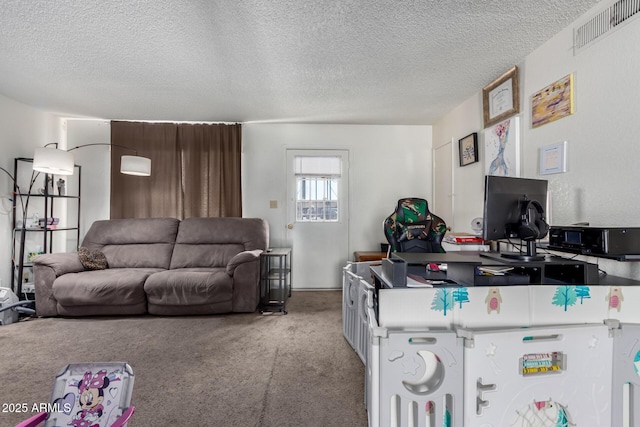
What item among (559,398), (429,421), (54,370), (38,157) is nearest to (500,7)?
(559,398)

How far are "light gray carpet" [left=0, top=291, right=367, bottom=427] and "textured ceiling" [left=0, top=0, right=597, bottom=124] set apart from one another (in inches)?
95.7

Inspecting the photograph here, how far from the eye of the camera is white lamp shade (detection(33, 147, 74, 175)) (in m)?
2.90

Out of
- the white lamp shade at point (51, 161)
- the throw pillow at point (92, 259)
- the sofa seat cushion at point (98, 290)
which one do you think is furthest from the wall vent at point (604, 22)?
the throw pillow at point (92, 259)

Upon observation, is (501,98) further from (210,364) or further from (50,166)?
(50,166)

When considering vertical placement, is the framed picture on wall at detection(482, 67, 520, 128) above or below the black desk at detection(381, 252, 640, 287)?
above

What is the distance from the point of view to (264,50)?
2.24 metres

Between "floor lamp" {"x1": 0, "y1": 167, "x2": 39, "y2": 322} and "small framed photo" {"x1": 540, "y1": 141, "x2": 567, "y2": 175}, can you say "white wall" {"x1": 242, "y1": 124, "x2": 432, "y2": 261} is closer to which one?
"small framed photo" {"x1": 540, "y1": 141, "x2": 567, "y2": 175}

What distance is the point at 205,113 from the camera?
12.0 ft

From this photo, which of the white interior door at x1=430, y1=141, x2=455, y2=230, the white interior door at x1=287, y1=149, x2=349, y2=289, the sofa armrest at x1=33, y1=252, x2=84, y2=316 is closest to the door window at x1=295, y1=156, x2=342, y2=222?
the white interior door at x1=287, y1=149, x2=349, y2=289

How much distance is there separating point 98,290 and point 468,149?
424 cm

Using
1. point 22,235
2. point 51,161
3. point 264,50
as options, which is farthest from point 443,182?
point 22,235

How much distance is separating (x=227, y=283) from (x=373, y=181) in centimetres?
250

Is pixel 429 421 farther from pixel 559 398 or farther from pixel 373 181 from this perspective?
pixel 373 181

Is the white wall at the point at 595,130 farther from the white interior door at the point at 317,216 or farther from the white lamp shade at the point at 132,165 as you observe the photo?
the white lamp shade at the point at 132,165
